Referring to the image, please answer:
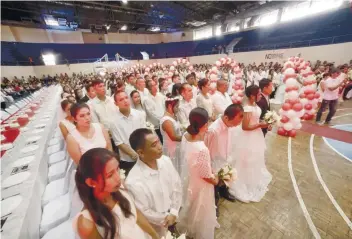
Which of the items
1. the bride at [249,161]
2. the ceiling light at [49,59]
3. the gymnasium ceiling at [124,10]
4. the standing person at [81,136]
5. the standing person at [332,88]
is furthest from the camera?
the ceiling light at [49,59]

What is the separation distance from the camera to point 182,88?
124 inches

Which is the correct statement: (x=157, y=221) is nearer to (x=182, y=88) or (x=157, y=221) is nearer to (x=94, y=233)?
(x=94, y=233)

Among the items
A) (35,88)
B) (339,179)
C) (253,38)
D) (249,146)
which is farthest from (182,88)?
(253,38)

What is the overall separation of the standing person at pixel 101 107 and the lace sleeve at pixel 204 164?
2007 mm

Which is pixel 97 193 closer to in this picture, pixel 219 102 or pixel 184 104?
pixel 184 104

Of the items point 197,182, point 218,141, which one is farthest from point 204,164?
point 218,141

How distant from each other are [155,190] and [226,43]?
887 inches

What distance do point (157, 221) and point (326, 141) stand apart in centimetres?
498

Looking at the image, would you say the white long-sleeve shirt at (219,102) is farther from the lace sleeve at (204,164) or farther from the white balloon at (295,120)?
the white balloon at (295,120)

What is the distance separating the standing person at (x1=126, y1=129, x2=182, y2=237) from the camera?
55.5 inches

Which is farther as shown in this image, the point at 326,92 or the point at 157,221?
the point at 326,92

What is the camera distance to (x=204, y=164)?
179 cm

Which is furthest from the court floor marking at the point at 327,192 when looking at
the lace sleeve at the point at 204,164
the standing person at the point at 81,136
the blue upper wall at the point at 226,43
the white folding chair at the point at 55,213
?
the blue upper wall at the point at 226,43

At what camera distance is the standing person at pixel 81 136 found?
1.92 meters
